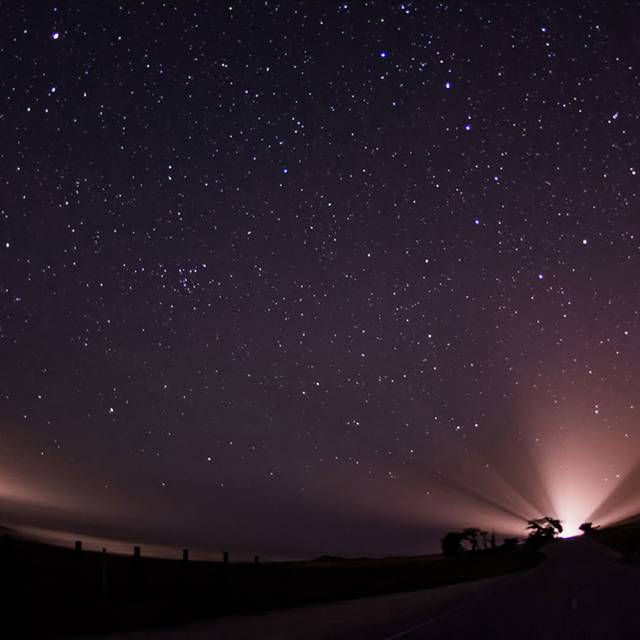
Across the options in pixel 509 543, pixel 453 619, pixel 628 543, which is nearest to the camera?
pixel 453 619

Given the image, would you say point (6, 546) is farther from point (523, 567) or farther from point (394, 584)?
point (523, 567)

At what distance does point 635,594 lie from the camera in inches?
850

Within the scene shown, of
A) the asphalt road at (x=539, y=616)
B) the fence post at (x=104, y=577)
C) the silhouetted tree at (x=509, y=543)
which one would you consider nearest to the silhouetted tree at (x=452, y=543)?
the silhouetted tree at (x=509, y=543)

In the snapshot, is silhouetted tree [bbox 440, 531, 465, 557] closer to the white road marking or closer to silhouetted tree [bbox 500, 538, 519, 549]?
silhouetted tree [bbox 500, 538, 519, 549]

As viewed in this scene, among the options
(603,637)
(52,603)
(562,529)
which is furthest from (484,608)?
(562,529)

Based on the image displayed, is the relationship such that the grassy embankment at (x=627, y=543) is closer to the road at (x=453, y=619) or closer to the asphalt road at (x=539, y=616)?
the asphalt road at (x=539, y=616)

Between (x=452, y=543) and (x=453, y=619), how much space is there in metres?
91.3

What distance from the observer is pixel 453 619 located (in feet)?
53.9

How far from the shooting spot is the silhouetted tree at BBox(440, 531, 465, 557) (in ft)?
336

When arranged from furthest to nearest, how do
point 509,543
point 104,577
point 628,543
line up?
point 509,543 → point 628,543 → point 104,577

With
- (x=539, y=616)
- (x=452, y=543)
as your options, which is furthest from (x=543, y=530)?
(x=539, y=616)

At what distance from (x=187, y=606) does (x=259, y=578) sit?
3.40 metres

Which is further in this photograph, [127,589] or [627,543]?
[627,543]

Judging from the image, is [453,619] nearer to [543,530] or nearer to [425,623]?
[425,623]
